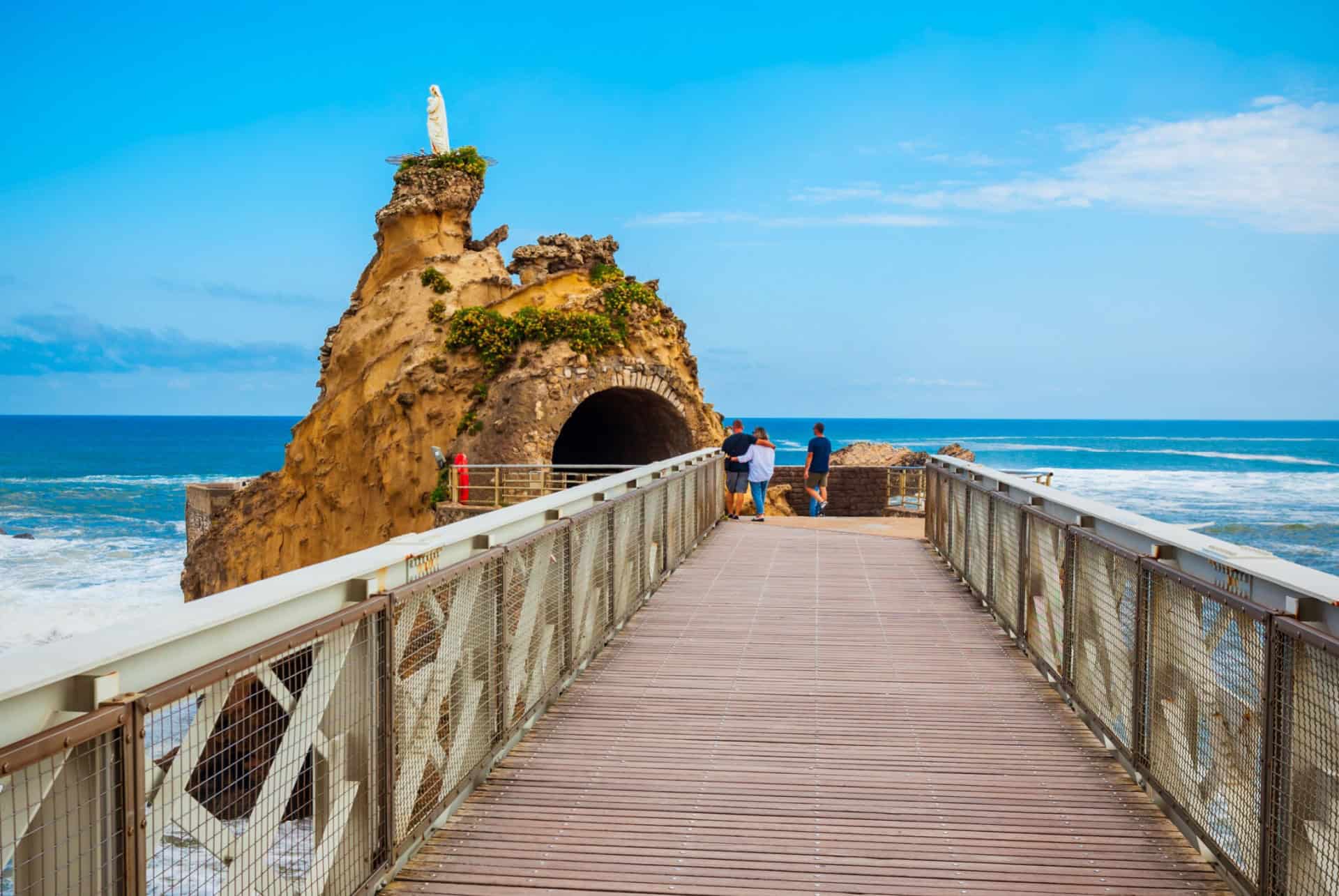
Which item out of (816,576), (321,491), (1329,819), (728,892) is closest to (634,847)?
(728,892)

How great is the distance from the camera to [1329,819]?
10.5 feet

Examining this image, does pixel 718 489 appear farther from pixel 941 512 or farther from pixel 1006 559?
pixel 1006 559

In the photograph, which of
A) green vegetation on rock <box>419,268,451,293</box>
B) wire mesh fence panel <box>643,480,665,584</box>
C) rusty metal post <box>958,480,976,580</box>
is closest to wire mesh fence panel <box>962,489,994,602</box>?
rusty metal post <box>958,480,976,580</box>

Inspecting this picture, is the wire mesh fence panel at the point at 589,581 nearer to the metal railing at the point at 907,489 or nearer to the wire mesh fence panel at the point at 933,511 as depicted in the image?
the wire mesh fence panel at the point at 933,511

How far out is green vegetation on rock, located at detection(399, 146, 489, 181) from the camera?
28.4m

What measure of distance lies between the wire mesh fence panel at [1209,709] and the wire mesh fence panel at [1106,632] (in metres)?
0.26

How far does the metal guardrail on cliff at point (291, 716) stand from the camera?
232 cm

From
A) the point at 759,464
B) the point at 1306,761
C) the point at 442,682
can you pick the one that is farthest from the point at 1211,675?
the point at 759,464

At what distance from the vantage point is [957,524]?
11.3m

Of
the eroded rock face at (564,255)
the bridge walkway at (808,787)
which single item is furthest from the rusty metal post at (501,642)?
the eroded rock face at (564,255)

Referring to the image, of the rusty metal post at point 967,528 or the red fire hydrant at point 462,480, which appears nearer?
the rusty metal post at point 967,528

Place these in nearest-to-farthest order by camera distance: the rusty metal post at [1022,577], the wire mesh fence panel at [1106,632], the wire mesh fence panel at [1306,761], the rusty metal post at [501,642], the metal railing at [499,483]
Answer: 1. the wire mesh fence panel at [1306,761]
2. the wire mesh fence panel at [1106,632]
3. the rusty metal post at [501,642]
4. the rusty metal post at [1022,577]
5. the metal railing at [499,483]

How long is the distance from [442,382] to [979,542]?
53.8 feet

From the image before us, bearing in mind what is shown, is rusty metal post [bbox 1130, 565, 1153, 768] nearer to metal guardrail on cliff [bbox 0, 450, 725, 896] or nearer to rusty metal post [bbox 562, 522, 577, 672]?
metal guardrail on cliff [bbox 0, 450, 725, 896]
